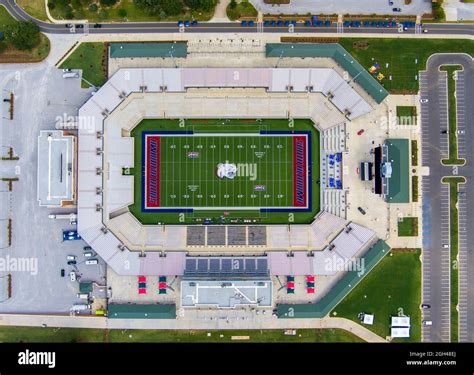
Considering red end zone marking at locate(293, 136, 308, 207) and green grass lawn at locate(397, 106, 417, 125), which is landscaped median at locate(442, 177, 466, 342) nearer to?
green grass lawn at locate(397, 106, 417, 125)

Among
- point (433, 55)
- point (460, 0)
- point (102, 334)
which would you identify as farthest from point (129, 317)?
point (460, 0)

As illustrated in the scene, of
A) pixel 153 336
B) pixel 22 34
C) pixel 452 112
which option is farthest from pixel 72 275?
pixel 452 112

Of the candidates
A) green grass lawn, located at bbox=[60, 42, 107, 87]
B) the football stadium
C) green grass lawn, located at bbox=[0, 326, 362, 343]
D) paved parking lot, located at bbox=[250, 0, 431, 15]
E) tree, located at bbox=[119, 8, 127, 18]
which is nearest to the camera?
the football stadium

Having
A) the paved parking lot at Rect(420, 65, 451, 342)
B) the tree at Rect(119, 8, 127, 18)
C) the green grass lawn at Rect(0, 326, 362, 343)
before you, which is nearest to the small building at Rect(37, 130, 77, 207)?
the green grass lawn at Rect(0, 326, 362, 343)

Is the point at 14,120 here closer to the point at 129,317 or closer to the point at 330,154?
the point at 129,317

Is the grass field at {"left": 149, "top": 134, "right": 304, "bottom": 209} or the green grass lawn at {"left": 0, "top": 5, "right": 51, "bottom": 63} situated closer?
the green grass lawn at {"left": 0, "top": 5, "right": 51, "bottom": 63}

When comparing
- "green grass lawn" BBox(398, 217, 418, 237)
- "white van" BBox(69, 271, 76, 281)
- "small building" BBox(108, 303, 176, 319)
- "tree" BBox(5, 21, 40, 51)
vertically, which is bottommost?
"small building" BBox(108, 303, 176, 319)

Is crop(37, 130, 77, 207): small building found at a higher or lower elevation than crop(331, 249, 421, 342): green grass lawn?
higher
